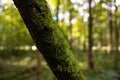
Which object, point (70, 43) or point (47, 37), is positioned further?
point (70, 43)

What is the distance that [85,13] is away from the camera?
31109mm

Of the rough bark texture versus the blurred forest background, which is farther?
the blurred forest background

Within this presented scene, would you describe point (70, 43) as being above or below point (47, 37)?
above

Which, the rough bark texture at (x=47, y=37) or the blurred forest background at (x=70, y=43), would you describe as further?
the blurred forest background at (x=70, y=43)

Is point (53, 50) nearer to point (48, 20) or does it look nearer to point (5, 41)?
point (48, 20)

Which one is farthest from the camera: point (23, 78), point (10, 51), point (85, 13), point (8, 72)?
point (10, 51)

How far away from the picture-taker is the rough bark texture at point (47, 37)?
2.41 m

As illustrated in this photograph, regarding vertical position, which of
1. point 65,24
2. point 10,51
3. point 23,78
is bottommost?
point 23,78

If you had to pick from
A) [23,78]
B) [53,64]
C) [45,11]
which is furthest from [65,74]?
[23,78]

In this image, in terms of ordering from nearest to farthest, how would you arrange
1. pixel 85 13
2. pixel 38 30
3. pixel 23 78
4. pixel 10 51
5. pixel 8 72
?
pixel 38 30, pixel 23 78, pixel 8 72, pixel 85 13, pixel 10 51

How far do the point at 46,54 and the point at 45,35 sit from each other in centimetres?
18

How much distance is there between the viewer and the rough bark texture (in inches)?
94.8

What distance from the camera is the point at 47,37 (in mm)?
2463

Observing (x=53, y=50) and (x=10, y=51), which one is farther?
(x=10, y=51)
